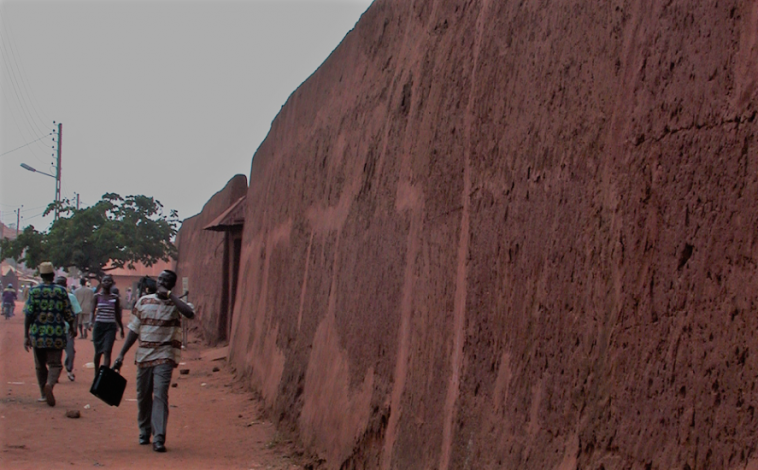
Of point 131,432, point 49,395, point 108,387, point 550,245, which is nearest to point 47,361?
point 49,395

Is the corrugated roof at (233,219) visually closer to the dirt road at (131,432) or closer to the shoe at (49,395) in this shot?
the dirt road at (131,432)

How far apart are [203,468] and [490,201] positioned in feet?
12.3

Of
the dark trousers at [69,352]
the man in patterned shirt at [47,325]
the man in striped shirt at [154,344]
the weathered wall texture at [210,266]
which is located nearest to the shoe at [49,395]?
the man in patterned shirt at [47,325]

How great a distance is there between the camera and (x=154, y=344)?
289 inches

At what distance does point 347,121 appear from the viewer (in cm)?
738

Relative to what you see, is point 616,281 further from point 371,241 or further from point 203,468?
point 203,468

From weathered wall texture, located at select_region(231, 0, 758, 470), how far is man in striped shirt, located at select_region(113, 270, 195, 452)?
150 centimetres

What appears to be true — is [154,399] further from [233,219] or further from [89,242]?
[89,242]

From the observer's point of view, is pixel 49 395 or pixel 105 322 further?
pixel 105 322

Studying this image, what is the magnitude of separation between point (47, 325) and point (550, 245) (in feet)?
23.0

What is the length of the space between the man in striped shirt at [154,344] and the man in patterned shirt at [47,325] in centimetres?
181

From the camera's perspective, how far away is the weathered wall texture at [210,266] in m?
18.8

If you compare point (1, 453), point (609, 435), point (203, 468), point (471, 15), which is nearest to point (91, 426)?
point (1, 453)

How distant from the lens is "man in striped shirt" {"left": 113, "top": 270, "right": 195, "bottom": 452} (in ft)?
24.0
